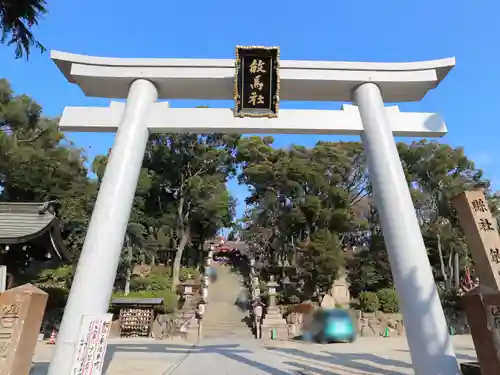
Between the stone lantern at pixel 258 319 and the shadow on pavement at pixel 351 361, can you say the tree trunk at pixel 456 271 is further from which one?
the shadow on pavement at pixel 351 361

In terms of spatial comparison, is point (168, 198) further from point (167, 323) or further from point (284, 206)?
point (167, 323)

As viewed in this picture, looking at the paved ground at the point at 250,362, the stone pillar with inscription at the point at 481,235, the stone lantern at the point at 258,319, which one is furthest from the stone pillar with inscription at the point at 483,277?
the stone lantern at the point at 258,319

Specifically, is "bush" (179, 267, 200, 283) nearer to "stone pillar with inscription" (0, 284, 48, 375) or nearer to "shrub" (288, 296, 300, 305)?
"shrub" (288, 296, 300, 305)

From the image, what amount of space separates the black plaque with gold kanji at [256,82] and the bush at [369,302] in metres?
16.9

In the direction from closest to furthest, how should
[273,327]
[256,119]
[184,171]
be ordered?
[256,119] < [273,327] < [184,171]

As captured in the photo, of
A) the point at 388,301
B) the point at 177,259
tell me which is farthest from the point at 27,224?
the point at 388,301

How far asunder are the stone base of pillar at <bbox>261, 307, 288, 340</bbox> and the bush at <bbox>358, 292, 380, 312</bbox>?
21.6 feet

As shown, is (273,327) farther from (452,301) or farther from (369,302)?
(452,301)

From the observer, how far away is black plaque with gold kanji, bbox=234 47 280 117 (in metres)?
7.19

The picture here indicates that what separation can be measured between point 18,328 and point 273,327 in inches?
519

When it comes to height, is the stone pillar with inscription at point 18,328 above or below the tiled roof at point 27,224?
below

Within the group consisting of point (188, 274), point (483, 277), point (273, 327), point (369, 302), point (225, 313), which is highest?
point (188, 274)

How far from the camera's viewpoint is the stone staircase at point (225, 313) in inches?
690

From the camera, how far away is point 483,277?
449cm
